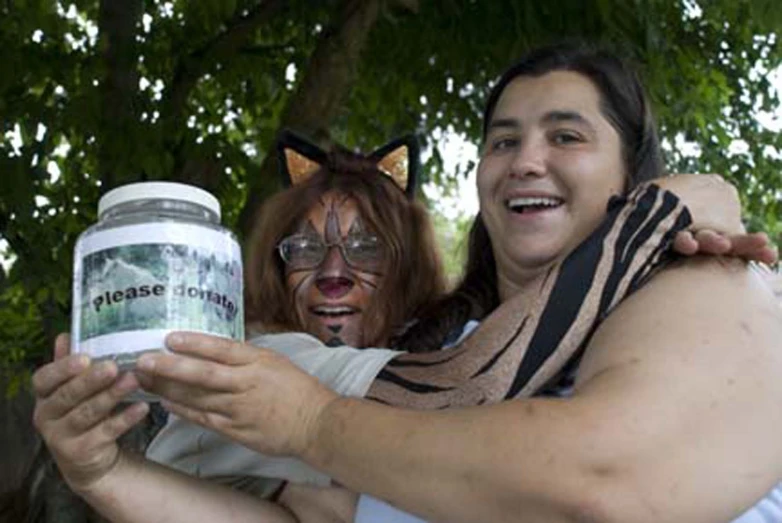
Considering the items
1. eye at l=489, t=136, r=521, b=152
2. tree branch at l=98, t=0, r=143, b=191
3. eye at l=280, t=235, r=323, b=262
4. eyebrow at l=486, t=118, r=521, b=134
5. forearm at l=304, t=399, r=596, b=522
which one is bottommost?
forearm at l=304, t=399, r=596, b=522

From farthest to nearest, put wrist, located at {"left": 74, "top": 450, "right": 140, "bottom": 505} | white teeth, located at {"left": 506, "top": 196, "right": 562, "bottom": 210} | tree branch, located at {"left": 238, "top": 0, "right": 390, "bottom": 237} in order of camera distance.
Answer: tree branch, located at {"left": 238, "top": 0, "right": 390, "bottom": 237}
white teeth, located at {"left": 506, "top": 196, "right": 562, "bottom": 210}
wrist, located at {"left": 74, "top": 450, "right": 140, "bottom": 505}

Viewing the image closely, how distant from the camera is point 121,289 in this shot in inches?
60.9

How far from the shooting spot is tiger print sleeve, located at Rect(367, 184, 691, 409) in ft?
5.36

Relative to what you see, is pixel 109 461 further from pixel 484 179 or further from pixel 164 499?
pixel 484 179

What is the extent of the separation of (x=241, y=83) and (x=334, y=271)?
3211 mm

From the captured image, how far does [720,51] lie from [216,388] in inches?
181

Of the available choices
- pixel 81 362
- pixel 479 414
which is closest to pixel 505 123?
pixel 479 414

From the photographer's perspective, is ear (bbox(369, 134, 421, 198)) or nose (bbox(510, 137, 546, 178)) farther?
ear (bbox(369, 134, 421, 198))

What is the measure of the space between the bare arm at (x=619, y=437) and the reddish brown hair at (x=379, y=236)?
98cm

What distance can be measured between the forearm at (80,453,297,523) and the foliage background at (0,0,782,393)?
6.73 ft

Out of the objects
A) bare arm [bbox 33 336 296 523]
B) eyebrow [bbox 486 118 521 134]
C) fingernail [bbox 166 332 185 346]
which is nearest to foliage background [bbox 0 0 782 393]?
eyebrow [bbox 486 118 521 134]

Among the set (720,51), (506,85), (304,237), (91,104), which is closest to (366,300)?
(304,237)

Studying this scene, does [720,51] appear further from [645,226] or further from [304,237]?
[645,226]

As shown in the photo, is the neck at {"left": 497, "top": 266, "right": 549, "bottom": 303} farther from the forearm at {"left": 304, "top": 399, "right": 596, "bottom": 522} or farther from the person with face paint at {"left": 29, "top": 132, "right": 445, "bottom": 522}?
the forearm at {"left": 304, "top": 399, "right": 596, "bottom": 522}
